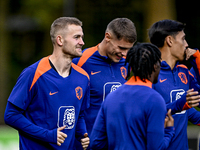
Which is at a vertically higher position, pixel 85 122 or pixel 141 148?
pixel 141 148

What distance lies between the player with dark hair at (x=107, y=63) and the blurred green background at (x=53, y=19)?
5.16 meters

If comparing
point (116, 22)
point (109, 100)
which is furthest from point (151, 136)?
point (116, 22)

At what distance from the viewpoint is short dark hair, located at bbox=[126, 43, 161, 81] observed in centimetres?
299

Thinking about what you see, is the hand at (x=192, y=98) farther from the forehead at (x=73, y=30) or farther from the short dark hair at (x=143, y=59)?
the forehead at (x=73, y=30)

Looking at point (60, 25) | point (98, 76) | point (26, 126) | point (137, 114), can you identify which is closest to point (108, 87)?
point (98, 76)

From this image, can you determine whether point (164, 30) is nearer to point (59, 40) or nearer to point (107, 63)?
point (107, 63)

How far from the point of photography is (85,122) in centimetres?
429

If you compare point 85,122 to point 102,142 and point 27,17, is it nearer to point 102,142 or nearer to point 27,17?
point 102,142

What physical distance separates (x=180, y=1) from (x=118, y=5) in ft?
5.79

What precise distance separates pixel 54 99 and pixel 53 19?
745cm

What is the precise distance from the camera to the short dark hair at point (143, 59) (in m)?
2.99

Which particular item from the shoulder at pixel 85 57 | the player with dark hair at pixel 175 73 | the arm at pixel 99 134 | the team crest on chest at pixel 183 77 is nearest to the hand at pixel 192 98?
the player with dark hair at pixel 175 73

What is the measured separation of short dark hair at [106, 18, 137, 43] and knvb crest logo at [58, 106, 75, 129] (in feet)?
3.45

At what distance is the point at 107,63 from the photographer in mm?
4355
